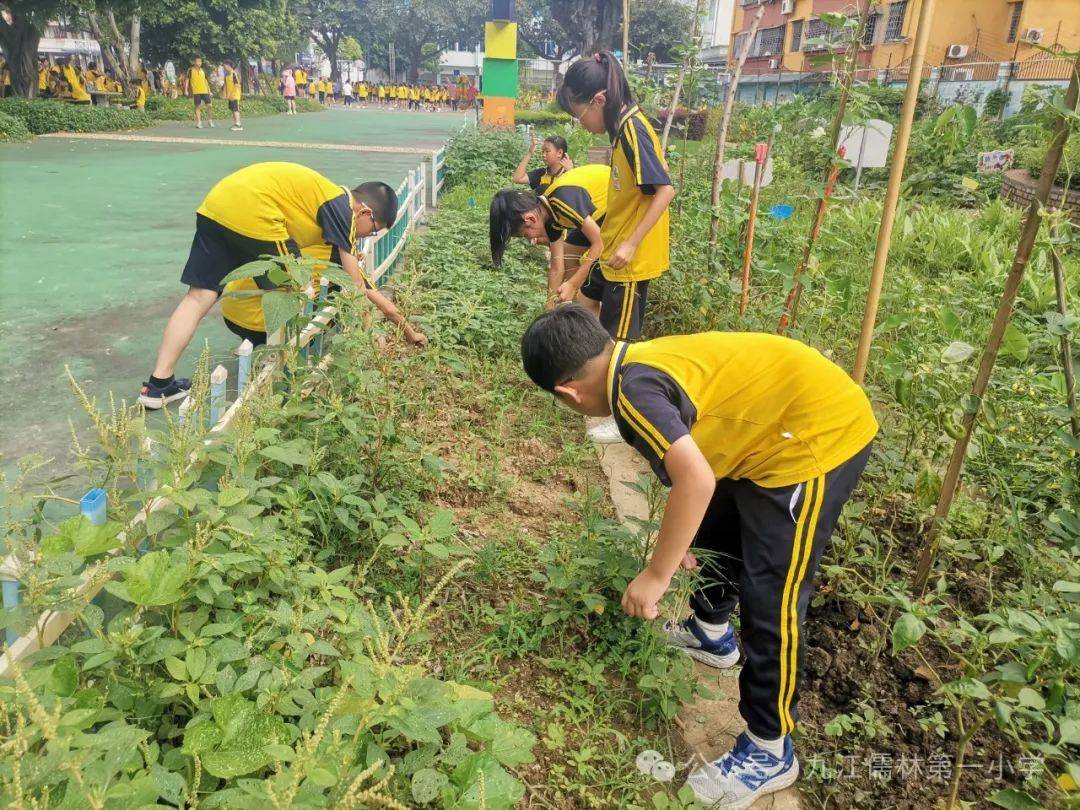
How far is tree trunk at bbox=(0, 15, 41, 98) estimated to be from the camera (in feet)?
55.5

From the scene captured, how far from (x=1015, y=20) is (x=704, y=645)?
82.5 ft

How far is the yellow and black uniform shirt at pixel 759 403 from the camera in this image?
1.88 metres

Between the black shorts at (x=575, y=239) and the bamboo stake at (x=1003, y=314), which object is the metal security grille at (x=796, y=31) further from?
the bamboo stake at (x=1003, y=314)

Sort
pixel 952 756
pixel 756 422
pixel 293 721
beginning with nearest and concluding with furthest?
1. pixel 293 721
2. pixel 756 422
3. pixel 952 756

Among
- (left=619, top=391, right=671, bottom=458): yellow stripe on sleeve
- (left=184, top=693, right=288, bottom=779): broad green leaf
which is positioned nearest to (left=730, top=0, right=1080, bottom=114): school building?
(left=619, top=391, right=671, bottom=458): yellow stripe on sleeve

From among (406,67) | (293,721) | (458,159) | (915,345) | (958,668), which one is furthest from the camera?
(406,67)

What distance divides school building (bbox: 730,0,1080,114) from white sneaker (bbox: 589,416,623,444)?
977 centimetres

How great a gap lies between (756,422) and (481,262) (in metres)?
4.75

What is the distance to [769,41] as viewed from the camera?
31.9 metres

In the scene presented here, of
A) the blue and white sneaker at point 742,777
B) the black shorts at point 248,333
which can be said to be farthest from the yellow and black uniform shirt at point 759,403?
the black shorts at point 248,333

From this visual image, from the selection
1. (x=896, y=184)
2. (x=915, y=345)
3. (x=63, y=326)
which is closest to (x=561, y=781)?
(x=896, y=184)

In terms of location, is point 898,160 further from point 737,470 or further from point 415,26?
point 415,26

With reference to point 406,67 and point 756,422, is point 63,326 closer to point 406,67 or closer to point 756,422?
point 756,422

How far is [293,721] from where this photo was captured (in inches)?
66.6
